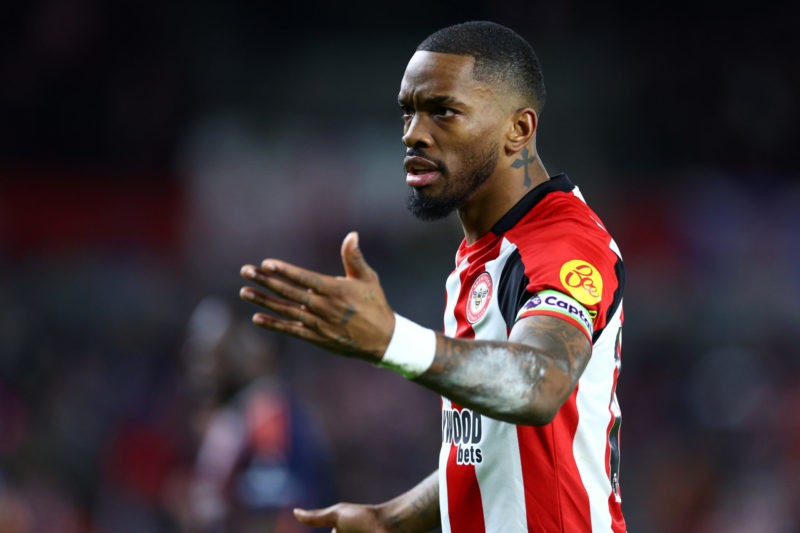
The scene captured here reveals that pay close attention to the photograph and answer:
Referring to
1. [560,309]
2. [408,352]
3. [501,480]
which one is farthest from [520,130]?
[408,352]

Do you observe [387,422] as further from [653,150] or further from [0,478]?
[653,150]

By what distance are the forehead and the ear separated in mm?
190

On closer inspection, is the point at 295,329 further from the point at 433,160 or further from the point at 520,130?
the point at 520,130

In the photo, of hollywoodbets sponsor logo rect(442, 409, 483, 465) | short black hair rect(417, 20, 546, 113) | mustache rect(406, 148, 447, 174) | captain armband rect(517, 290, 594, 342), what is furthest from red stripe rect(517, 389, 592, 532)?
→ short black hair rect(417, 20, 546, 113)

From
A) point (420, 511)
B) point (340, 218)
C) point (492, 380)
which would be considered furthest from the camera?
point (340, 218)

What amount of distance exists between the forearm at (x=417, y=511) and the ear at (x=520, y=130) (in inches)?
44.3

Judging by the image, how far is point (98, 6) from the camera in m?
16.0

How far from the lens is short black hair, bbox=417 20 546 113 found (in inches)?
136

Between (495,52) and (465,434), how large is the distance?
116 cm

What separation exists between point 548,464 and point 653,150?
12246 mm

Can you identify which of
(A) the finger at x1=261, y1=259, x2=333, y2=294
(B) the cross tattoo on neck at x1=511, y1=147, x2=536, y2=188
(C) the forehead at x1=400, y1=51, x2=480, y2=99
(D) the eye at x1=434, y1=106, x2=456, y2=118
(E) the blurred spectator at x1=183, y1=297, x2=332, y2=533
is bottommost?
(E) the blurred spectator at x1=183, y1=297, x2=332, y2=533

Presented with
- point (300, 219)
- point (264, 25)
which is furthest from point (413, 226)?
point (264, 25)

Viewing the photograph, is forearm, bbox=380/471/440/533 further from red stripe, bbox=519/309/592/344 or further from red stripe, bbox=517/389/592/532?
red stripe, bbox=519/309/592/344

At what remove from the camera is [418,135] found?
134 inches
